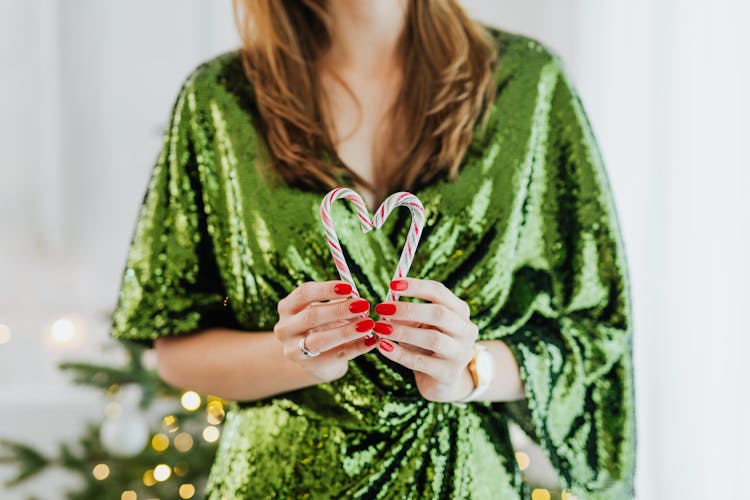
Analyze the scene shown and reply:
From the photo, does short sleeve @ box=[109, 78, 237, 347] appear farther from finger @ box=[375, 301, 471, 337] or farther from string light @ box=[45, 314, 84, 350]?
string light @ box=[45, 314, 84, 350]

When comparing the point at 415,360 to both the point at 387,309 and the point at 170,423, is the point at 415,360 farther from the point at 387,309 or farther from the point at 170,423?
the point at 170,423

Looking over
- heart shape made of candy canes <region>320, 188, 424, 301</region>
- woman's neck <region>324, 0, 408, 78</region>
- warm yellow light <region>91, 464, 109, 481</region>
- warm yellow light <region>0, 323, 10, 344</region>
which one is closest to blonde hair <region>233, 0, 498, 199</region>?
woman's neck <region>324, 0, 408, 78</region>

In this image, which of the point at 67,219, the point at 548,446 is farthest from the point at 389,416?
the point at 67,219

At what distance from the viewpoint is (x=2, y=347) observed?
9.04 ft

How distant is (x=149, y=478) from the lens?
6.57 feet

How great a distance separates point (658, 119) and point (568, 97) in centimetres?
73

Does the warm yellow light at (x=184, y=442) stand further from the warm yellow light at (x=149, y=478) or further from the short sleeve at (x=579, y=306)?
the short sleeve at (x=579, y=306)

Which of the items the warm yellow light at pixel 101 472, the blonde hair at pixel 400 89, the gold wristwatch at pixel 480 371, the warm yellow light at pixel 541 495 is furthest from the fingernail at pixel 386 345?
the warm yellow light at pixel 101 472

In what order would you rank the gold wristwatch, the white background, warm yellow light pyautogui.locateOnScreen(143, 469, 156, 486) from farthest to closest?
warm yellow light pyautogui.locateOnScreen(143, 469, 156, 486) < the white background < the gold wristwatch

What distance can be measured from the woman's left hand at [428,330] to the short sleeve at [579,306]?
175 mm

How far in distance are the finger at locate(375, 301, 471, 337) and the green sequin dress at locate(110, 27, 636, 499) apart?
6.9 inches

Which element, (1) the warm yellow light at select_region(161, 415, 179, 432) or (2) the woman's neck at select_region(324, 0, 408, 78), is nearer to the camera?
(2) the woman's neck at select_region(324, 0, 408, 78)

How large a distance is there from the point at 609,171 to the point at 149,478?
47.2 inches

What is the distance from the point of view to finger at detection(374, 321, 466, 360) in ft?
2.59
